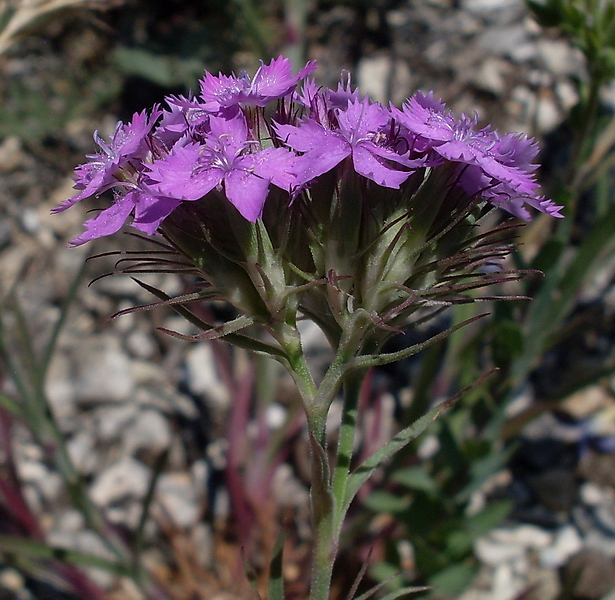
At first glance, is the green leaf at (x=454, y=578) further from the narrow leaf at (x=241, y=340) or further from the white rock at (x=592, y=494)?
the narrow leaf at (x=241, y=340)

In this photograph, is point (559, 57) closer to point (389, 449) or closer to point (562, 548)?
point (562, 548)

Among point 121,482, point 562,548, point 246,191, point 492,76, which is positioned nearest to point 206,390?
point 121,482

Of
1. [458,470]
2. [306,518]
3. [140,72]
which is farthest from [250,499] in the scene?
[140,72]

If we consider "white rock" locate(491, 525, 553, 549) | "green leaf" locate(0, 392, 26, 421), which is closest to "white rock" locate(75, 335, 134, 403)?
"green leaf" locate(0, 392, 26, 421)

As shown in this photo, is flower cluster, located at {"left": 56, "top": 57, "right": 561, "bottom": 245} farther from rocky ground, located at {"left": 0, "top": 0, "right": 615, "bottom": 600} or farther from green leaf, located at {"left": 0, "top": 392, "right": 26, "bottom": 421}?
rocky ground, located at {"left": 0, "top": 0, "right": 615, "bottom": 600}

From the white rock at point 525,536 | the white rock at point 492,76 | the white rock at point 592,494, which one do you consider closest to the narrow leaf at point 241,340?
the white rock at point 525,536

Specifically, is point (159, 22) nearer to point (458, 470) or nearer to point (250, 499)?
point (250, 499)

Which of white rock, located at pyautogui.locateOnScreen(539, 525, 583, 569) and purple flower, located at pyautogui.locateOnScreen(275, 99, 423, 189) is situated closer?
purple flower, located at pyautogui.locateOnScreen(275, 99, 423, 189)
